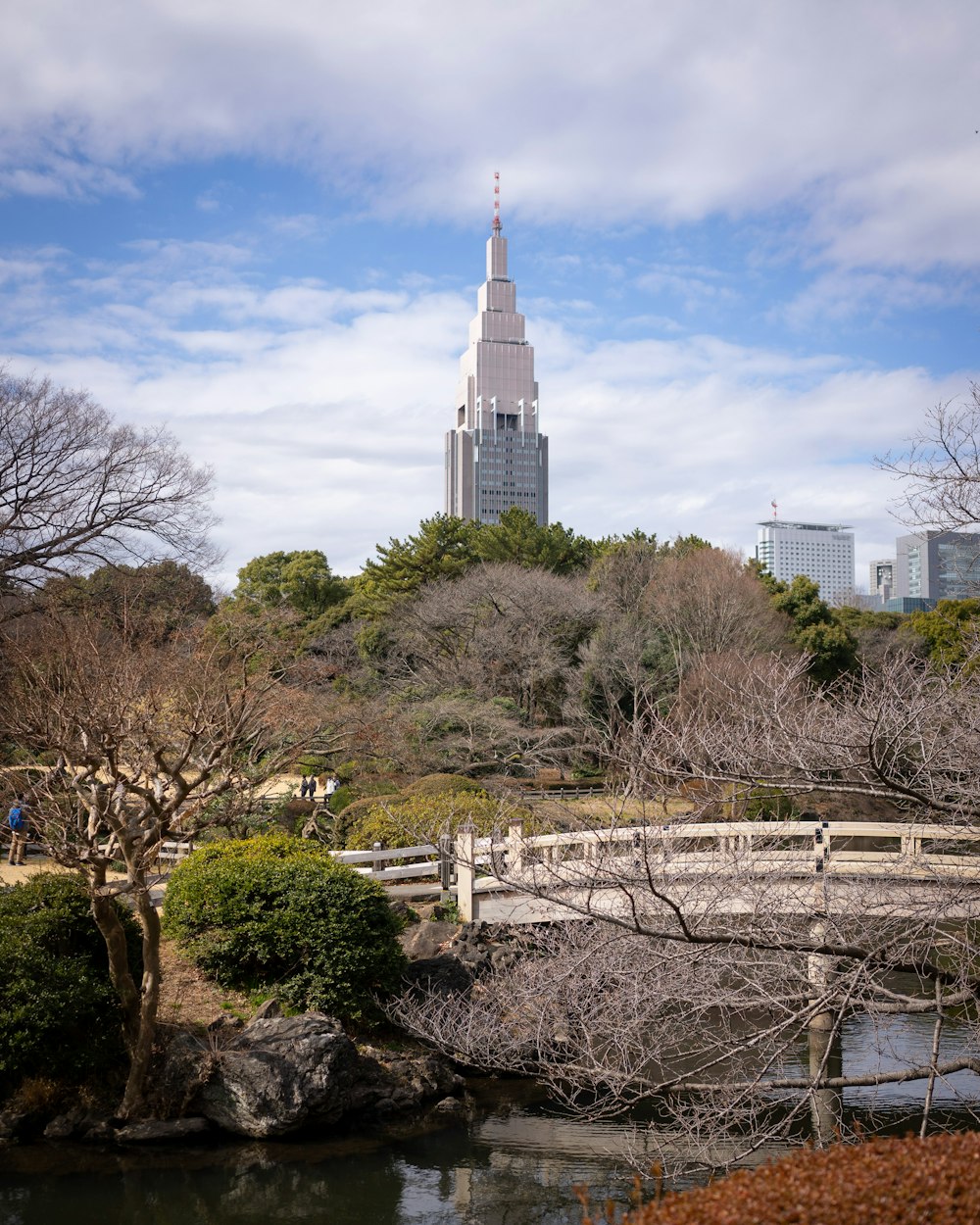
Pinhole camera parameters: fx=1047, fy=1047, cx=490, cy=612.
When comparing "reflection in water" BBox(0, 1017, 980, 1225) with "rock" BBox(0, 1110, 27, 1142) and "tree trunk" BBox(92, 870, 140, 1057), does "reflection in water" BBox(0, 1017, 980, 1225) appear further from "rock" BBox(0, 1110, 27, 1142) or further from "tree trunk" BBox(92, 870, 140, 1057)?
"tree trunk" BBox(92, 870, 140, 1057)

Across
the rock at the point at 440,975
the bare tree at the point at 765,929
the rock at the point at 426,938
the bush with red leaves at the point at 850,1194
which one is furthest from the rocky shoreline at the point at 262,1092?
the bush with red leaves at the point at 850,1194

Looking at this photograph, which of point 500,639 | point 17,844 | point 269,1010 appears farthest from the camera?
point 500,639

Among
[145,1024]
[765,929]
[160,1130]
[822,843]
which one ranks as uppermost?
[765,929]

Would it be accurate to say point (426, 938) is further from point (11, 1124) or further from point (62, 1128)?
point (11, 1124)

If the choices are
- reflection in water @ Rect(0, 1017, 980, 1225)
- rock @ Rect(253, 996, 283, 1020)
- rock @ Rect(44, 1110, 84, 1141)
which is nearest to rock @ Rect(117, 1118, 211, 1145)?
reflection in water @ Rect(0, 1017, 980, 1225)

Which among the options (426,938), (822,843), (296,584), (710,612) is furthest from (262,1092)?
(296,584)

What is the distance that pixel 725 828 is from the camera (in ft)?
34.9

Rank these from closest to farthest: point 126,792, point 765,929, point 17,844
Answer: point 765,929 < point 126,792 < point 17,844

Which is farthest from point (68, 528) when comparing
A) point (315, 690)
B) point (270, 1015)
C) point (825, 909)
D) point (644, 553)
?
point (644, 553)

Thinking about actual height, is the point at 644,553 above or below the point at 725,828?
above

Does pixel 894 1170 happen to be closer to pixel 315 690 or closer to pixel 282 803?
pixel 282 803

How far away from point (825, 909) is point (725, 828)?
13.1 feet

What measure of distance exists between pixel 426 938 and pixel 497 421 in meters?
91.7

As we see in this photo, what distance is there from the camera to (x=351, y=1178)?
28.4ft
